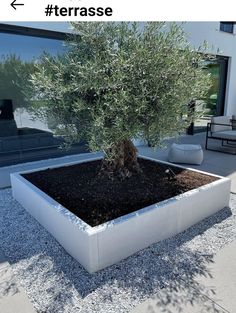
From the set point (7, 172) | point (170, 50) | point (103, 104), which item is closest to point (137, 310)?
point (103, 104)

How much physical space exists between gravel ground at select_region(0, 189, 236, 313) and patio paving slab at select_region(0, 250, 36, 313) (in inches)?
1.9

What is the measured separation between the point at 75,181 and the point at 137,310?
1.86 meters

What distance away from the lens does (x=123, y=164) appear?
350cm

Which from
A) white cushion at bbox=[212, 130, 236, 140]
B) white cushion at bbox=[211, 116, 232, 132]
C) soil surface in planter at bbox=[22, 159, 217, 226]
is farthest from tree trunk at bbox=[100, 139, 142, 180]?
white cushion at bbox=[211, 116, 232, 132]

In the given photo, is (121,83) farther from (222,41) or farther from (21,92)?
(222,41)

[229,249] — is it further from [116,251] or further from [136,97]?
[136,97]

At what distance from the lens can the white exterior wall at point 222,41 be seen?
24.7 feet

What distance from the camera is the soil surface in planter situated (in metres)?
2.68

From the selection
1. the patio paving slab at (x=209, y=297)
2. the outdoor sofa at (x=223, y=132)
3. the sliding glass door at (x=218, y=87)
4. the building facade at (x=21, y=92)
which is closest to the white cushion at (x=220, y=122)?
the outdoor sofa at (x=223, y=132)

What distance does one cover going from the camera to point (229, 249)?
2551mm

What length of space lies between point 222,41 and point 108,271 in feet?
28.2

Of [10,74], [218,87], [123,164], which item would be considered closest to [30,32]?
[10,74]

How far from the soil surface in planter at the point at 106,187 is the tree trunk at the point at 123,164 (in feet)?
0.28

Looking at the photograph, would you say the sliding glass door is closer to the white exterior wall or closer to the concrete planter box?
the white exterior wall
